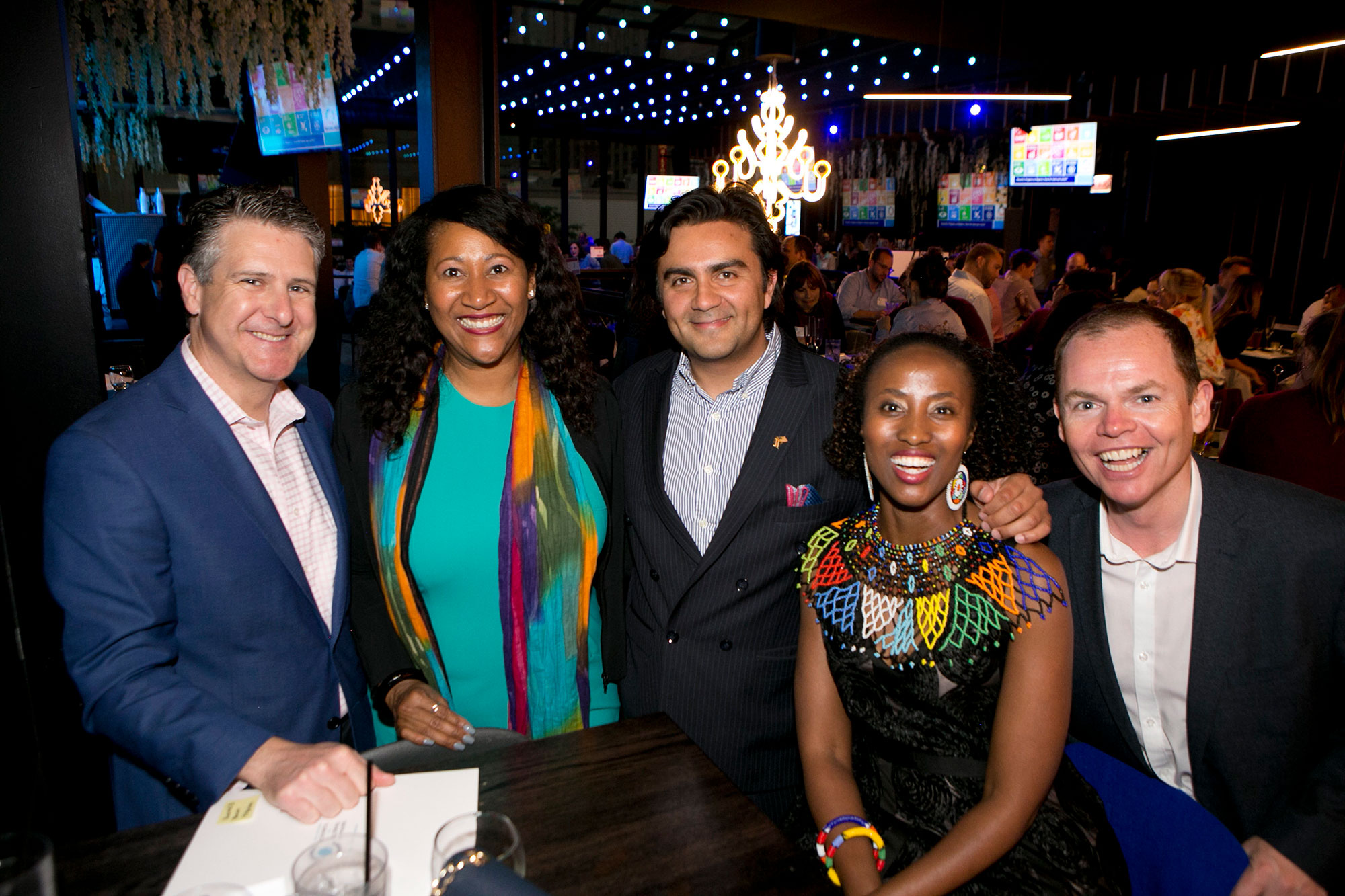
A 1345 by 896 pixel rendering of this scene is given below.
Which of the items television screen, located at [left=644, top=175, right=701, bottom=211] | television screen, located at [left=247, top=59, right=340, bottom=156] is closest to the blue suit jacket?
television screen, located at [left=247, top=59, right=340, bottom=156]

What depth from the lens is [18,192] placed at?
2.09 m

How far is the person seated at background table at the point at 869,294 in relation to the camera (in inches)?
339

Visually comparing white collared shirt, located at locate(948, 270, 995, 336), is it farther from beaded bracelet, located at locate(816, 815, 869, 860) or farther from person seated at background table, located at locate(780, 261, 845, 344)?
beaded bracelet, located at locate(816, 815, 869, 860)

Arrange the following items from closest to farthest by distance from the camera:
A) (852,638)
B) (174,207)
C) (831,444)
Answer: (852,638) < (831,444) < (174,207)

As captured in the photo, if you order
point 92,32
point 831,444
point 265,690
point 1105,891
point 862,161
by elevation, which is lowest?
point 1105,891

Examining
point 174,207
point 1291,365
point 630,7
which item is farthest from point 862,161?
point 174,207

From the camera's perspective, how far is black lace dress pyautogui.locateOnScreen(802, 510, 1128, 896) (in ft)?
5.07

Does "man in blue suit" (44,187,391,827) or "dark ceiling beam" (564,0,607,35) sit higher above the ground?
"dark ceiling beam" (564,0,607,35)

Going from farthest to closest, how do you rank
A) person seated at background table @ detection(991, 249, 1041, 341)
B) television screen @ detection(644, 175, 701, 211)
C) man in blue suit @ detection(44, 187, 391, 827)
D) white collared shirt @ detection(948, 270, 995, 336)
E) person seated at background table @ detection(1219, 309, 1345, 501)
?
television screen @ detection(644, 175, 701, 211), person seated at background table @ detection(991, 249, 1041, 341), white collared shirt @ detection(948, 270, 995, 336), person seated at background table @ detection(1219, 309, 1345, 501), man in blue suit @ detection(44, 187, 391, 827)

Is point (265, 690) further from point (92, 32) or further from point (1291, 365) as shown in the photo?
point (1291, 365)

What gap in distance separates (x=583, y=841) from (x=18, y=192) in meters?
2.28

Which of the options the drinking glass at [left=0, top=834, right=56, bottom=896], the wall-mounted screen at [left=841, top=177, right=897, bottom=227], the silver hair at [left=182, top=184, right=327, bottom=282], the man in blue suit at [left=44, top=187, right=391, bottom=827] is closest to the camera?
the drinking glass at [left=0, top=834, right=56, bottom=896]

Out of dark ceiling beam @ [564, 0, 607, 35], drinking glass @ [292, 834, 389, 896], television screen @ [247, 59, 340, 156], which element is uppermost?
dark ceiling beam @ [564, 0, 607, 35]

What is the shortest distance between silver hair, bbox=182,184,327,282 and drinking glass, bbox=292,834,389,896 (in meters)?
1.13
